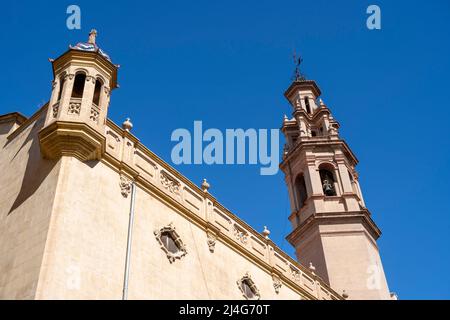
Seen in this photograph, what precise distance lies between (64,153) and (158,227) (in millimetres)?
4128

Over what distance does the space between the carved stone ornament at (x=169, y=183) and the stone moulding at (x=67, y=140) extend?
3.62 meters

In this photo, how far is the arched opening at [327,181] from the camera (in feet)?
117

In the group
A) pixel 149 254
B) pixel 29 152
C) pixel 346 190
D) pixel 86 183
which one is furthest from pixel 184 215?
pixel 346 190

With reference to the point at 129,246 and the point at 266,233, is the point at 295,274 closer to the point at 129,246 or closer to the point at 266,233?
the point at 266,233

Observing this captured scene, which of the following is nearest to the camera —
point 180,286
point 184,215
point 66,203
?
point 66,203

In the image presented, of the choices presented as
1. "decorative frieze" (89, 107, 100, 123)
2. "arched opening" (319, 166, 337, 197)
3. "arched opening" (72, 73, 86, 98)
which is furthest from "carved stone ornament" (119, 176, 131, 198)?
"arched opening" (319, 166, 337, 197)

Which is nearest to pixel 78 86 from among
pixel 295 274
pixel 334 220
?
pixel 295 274

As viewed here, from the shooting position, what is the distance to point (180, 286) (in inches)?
686

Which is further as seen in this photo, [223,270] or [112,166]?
[223,270]

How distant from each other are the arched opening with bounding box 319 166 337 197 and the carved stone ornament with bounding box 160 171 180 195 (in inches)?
697

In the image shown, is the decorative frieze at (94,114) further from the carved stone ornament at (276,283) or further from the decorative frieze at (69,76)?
the carved stone ornament at (276,283)

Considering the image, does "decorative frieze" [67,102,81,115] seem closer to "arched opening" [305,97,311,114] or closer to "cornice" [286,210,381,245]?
"cornice" [286,210,381,245]
